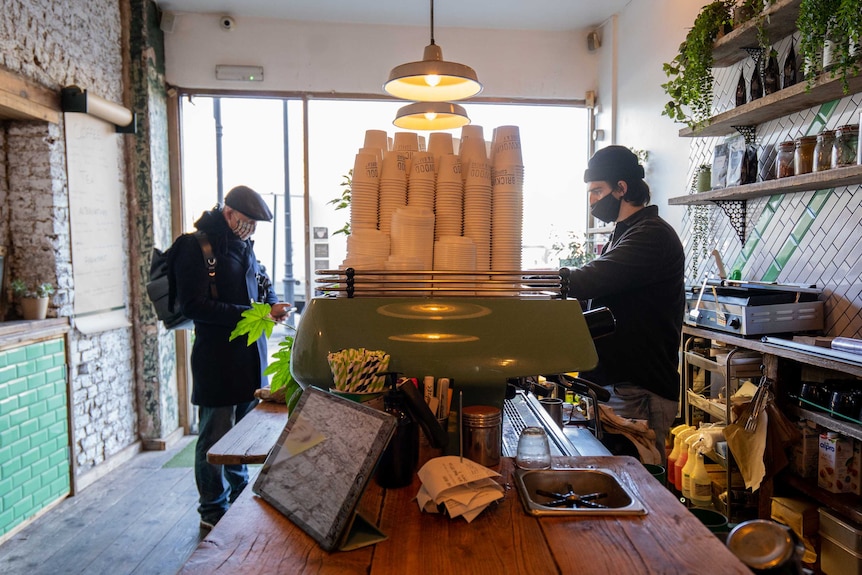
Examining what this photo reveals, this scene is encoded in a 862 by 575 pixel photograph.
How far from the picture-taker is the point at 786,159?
2.73 metres

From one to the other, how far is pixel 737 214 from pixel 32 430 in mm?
4102

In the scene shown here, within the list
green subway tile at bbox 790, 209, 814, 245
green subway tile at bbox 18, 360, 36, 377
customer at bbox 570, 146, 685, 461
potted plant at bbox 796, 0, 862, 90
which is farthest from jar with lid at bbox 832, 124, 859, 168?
green subway tile at bbox 18, 360, 36, 377

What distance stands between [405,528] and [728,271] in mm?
3045

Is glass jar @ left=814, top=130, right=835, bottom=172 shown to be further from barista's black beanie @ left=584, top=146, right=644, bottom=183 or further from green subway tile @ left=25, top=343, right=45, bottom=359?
green subway tile @ left=25, top=343, right=45, bottom=359

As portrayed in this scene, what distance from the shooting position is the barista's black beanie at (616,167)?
7.43 ft

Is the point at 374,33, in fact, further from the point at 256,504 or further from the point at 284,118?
the point at 256,504

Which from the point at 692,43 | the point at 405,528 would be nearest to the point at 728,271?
the point at 692,43

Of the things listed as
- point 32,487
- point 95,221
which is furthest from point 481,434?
point 95,221

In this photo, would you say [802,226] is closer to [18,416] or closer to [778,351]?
[778,351]

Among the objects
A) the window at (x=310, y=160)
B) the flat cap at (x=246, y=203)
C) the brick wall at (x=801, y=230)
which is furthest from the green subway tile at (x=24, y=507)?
the brick wall at (x=801, y=230)

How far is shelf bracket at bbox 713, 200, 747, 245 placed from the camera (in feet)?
10.8

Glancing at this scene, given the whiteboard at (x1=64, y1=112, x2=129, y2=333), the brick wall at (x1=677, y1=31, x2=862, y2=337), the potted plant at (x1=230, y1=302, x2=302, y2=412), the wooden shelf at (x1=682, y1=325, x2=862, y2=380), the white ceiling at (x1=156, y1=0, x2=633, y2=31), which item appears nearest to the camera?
the potted plant at (x1=230, y1=302, x2=302, y2=412)

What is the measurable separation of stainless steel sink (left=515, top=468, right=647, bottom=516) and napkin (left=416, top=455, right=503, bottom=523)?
3.6 inches

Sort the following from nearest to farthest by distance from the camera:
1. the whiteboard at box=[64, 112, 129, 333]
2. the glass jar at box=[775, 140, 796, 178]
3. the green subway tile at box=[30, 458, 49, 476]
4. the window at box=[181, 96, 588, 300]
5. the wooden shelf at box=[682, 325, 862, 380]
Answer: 1. the wooden shelf at box=[682, 325, 862, 380]
2. the glass jar at box=[775, 140, 796, 178]
3. the green subway tile at box=[30, 458, 49, 476]
4. the whiteboard at box=[64, 112, 129, 333]
5. the window at box=[181, 96, 588, 300]
